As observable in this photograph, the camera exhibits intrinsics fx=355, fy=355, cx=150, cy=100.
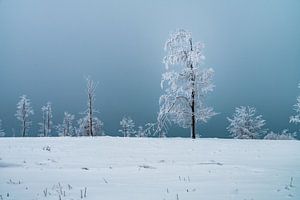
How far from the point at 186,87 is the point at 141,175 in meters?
20.0

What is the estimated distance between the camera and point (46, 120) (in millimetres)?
71125

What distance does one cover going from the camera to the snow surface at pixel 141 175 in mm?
9977

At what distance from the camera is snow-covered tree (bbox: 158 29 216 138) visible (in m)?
32.3

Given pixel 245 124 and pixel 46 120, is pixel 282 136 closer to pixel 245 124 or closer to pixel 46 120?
pixel 245 124

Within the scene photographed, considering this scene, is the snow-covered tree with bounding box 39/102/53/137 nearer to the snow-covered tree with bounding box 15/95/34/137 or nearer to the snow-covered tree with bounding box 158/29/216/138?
the snow-covered tree with bounding box 15/95/34/137

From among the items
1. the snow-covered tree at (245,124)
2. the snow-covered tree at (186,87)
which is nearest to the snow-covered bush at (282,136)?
the snow-covered tree at (245,124)

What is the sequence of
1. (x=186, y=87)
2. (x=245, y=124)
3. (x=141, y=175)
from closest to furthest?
(x=141, y=175) → (x=186, y=87) → (x=245, y=124)

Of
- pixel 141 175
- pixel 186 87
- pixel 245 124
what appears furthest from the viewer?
pixel 245 124

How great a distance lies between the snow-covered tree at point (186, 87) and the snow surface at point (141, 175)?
8.53 meters

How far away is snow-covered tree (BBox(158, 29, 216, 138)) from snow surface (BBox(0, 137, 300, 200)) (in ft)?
28.0

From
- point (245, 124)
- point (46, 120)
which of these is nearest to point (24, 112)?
point (46, 120)

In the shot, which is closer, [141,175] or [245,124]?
[141,175]

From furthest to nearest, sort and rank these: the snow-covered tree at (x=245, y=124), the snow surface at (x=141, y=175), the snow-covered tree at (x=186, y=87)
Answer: the snow-covered tree at (x=245, y=124), the snow-covered tree at (x=186, y=87), the snow surface at (x=141, y=175)

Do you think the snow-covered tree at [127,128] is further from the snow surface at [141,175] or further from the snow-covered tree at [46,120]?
the snow surface at [141,175]
